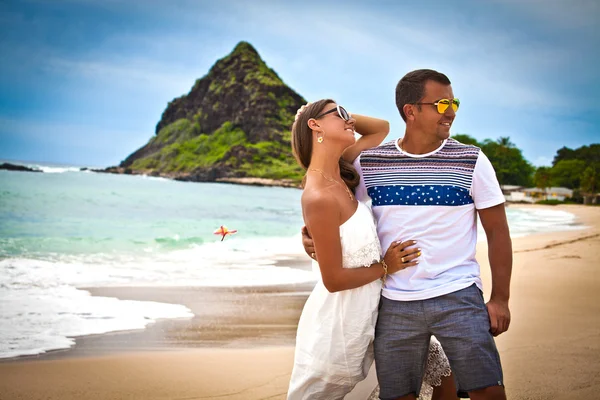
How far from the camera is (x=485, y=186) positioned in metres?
2.80

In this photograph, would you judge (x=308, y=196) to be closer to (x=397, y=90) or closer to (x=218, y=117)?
(x=397, y=90)

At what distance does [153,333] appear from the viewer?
6855 mm

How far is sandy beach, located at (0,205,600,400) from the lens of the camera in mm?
4789

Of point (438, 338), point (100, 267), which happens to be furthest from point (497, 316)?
point (100, 267)

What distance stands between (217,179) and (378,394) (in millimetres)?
125105

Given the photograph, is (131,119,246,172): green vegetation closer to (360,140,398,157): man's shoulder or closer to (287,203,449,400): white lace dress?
(360,140,398,157): man's shoulder

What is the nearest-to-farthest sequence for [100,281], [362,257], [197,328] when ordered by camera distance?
[362,257]
[197,328]
[100,281]

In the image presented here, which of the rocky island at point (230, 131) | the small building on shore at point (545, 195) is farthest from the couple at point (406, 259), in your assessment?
the rocky island at point (230, 131)

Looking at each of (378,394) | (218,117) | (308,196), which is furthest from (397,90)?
(218,117)

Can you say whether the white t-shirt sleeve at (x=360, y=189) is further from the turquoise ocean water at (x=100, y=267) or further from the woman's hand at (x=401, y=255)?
the turquoise ocean water at (x=100, y=267)

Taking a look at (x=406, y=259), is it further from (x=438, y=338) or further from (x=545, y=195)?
(x=545, y=195)

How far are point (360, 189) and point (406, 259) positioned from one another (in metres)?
0.59

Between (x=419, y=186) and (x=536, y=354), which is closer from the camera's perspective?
(x=419, y=186)

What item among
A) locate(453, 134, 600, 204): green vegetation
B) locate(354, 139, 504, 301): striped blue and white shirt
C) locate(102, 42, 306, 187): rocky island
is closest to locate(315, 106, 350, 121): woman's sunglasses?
locate(354, 139, 504, 301): striped blue and white shirt
